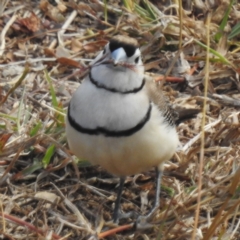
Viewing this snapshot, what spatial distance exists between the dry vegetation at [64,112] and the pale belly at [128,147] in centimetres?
17

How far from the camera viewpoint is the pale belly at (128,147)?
10.0 ft

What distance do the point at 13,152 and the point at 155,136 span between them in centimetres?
76

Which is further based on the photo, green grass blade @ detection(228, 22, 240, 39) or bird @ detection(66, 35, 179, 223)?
green grass blade @ detection(228, 22, 240, 39)

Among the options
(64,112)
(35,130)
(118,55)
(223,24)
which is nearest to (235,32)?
(223,24)

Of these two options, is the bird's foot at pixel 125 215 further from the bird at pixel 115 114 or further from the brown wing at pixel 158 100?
the brown wing at pixel 158 100

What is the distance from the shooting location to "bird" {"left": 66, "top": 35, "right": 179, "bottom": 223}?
9.94 feet

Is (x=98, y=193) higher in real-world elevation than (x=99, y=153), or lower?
lower

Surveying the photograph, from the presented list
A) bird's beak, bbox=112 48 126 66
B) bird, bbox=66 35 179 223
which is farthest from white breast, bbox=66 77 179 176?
bird's beak, bbox=112 48 126 66

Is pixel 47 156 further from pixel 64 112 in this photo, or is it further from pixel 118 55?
pixel 118 55

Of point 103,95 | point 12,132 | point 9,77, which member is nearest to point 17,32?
point 9,77

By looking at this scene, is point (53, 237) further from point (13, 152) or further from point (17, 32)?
point (17, 32)

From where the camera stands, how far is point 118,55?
9.87ft

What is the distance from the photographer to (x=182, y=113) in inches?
147

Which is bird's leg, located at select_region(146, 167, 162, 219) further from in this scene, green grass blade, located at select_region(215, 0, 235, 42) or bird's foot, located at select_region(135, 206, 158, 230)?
green grass blade, located at select_region(215, 0, 235, 42)
